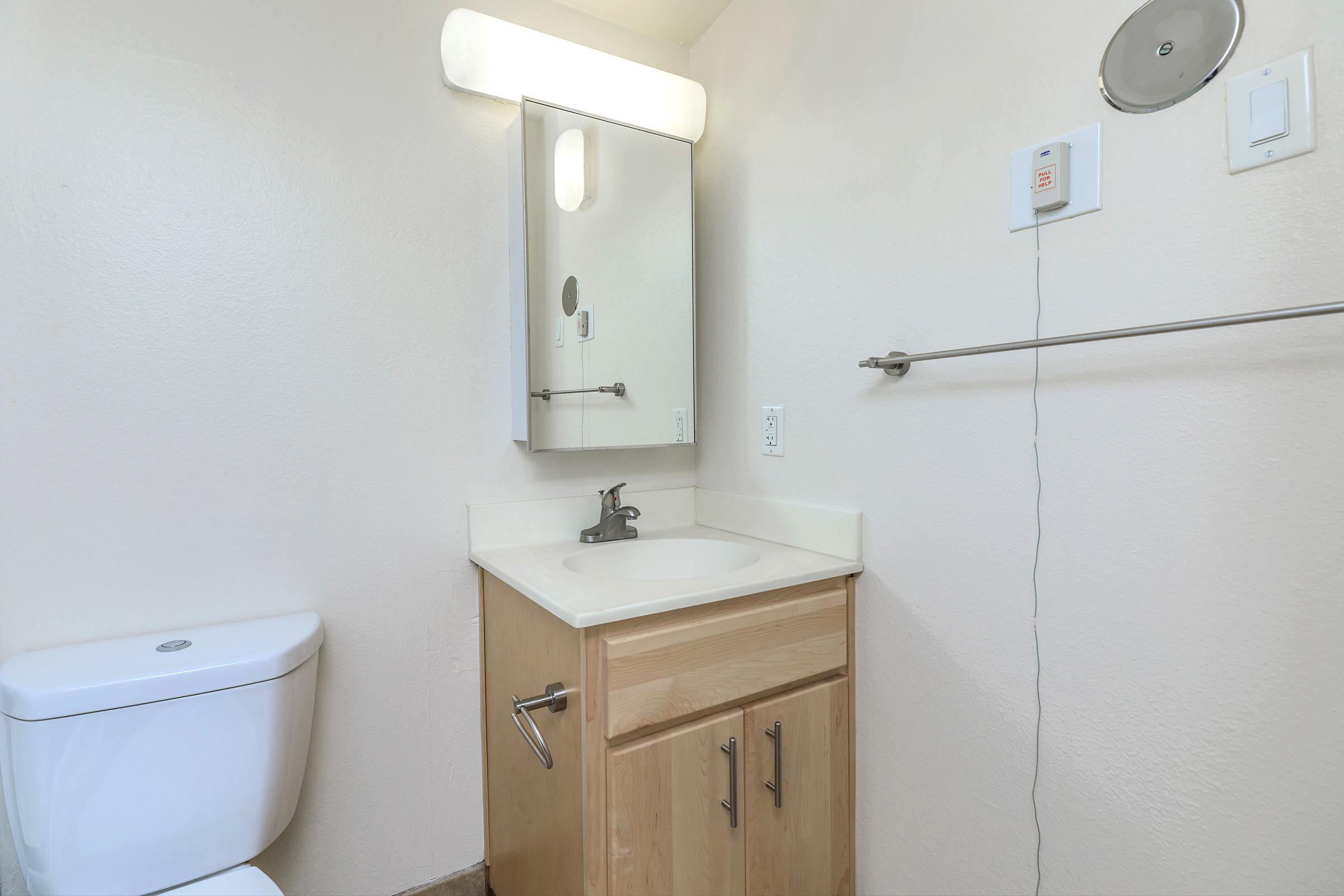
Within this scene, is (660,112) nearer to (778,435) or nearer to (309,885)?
(778,435)

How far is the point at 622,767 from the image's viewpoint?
97 centimetres

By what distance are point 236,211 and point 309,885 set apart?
133 cm

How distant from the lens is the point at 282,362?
123cm

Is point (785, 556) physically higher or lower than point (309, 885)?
higher

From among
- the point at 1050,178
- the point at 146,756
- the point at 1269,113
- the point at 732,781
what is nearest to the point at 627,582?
the point at 732,781

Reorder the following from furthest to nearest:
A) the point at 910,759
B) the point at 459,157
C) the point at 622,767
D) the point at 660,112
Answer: the point at 660,112 < the point at 459,157 < the point at 910,759 < the point at 622,767

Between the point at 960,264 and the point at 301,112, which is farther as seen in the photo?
the point at 301,112

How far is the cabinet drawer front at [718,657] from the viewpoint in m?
0.98

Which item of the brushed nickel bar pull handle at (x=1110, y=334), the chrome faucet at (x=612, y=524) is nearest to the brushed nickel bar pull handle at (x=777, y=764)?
the chrome faucet at (x=612, y=524)

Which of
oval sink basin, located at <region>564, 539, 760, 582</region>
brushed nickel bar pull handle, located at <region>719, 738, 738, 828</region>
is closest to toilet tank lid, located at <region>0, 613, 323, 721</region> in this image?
oval sink basin, located at <region>564, 539, 760, 582</region>

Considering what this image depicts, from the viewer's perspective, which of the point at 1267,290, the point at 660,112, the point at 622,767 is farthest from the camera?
the point at 660,112

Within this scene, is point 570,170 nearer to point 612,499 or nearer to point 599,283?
point 599,283

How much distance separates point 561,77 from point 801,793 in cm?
157

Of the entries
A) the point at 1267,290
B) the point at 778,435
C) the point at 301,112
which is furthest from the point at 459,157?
the point at 1267,290
